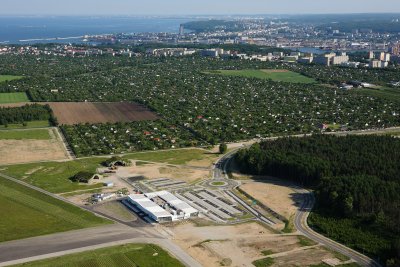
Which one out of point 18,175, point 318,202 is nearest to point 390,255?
point 318,202

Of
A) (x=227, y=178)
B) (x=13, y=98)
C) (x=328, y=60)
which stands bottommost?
(x=227, y=178)

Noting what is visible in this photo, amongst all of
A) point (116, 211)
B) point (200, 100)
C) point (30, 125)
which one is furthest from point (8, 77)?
point (116, 211)

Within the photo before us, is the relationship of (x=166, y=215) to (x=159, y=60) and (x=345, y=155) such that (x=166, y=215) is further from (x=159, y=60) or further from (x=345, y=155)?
(x=159, y=60)

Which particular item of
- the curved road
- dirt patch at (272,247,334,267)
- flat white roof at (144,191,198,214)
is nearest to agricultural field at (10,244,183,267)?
flat white roof at (144,191,198,214)

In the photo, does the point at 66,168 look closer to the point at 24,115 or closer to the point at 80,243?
the point at 80,243

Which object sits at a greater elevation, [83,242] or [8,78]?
[8,78]

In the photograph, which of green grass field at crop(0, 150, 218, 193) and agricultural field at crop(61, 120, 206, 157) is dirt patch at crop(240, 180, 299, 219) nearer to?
green grass field at crop(0, 150, 218, 193)

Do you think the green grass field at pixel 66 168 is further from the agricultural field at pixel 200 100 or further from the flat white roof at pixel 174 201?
the flat white roof at pixel 174 201
